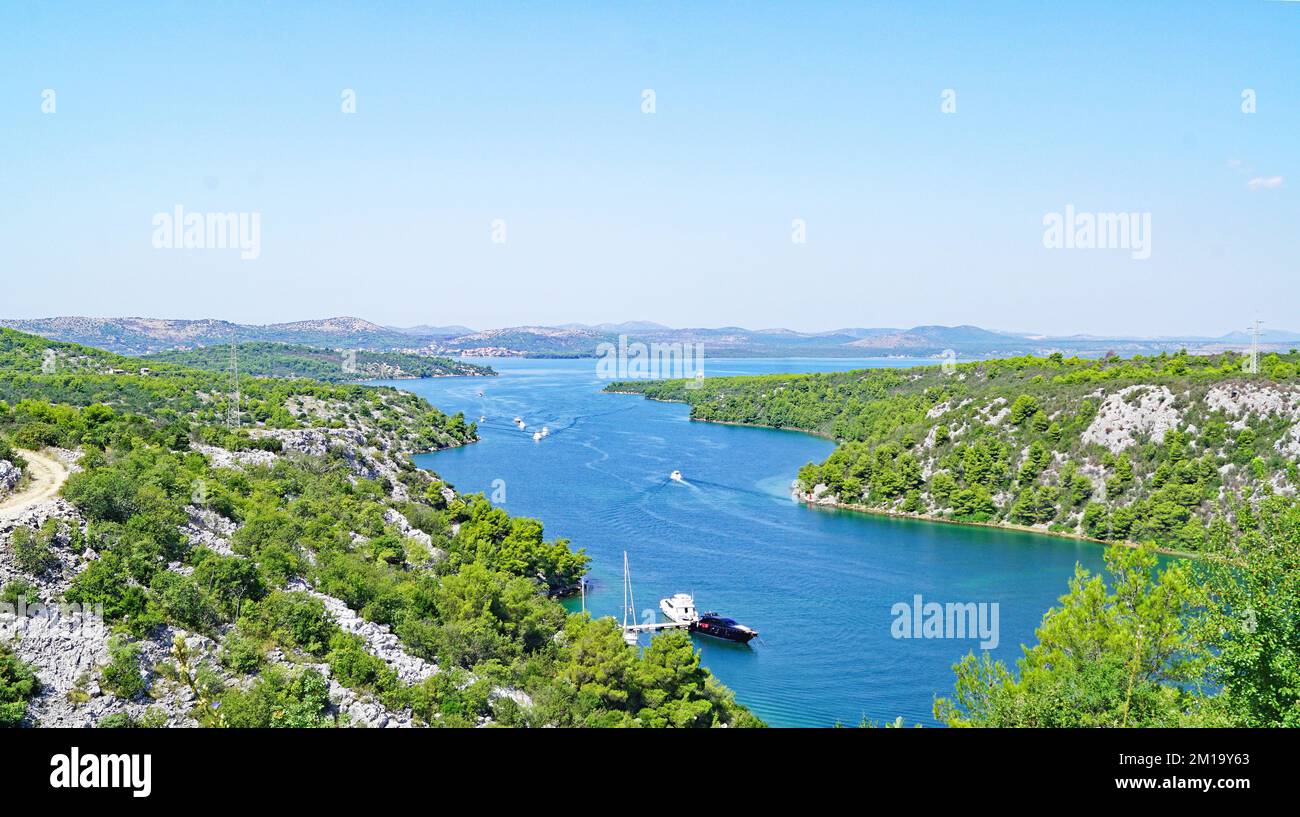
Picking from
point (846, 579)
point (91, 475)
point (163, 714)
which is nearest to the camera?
point (163, 714)

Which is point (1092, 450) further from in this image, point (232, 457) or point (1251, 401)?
point (232, 457)

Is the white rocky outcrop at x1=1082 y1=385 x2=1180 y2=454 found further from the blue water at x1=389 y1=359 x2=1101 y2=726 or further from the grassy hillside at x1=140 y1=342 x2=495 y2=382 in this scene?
the grassy hillside at x1=140 y1=342 x2=495 y2=382

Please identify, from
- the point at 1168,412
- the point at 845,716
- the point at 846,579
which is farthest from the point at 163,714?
the point at 1168,412

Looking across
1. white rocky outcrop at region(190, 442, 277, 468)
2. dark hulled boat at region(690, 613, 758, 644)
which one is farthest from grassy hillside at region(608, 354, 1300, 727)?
white rocky outcrop at region(190, 442, 277, 468)

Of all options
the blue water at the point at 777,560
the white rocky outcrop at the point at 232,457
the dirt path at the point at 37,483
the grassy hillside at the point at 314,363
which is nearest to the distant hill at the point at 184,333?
the grassy hillside at the point at 314,363

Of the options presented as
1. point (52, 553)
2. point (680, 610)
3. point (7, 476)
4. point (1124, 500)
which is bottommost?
point (680, 610)

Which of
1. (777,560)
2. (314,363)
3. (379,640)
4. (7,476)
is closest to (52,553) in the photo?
(7,476)
